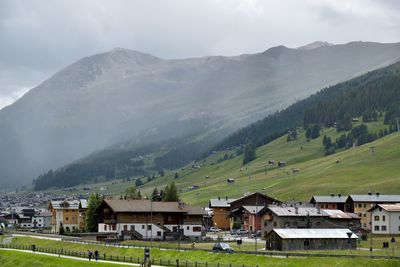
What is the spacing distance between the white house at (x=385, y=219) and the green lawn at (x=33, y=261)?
7693cm

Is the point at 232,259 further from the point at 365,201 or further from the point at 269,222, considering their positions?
the point at 365,201

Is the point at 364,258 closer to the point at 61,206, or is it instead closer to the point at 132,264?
the point at 132,264

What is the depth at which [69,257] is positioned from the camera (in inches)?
4250

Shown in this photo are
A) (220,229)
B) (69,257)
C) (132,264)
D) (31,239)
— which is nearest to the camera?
(132,264)

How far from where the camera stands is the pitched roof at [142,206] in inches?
5817

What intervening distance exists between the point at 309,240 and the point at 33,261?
4390 centimetres

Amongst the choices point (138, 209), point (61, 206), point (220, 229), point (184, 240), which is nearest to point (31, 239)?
point (138, 209)

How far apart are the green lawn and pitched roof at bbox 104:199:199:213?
29808mm

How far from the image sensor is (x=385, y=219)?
15125 centimetres

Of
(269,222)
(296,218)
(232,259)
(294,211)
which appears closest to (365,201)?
(269,222)

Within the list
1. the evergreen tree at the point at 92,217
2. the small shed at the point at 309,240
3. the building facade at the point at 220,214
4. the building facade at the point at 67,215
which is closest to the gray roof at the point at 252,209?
the building facade at the point at 220,214

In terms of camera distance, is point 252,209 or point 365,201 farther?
point 252,209

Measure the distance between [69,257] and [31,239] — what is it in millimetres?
40498

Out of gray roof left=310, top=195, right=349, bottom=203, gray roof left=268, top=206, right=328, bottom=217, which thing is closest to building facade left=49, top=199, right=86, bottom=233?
gray roof left=310, top=195, right=349, bottom=203
